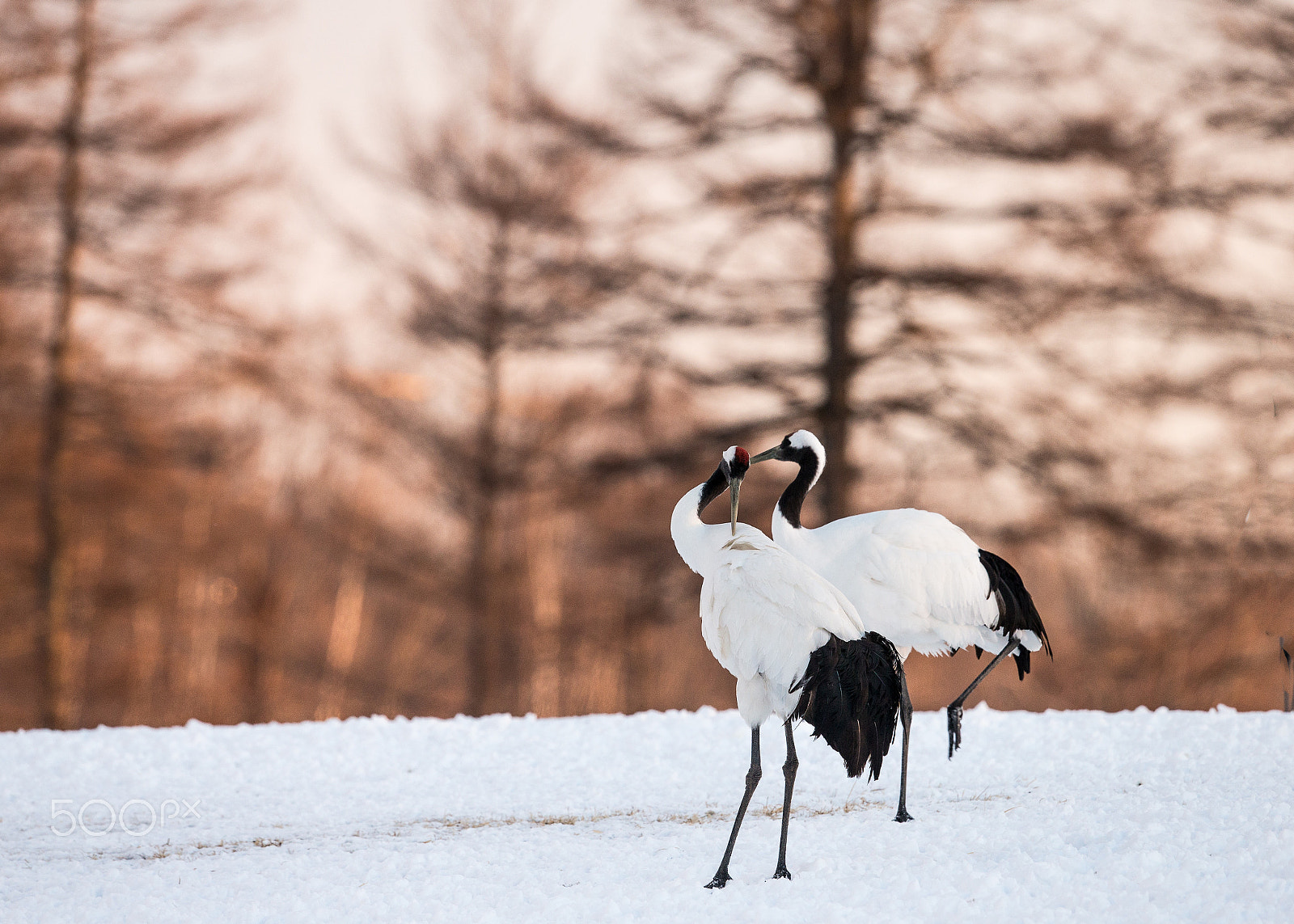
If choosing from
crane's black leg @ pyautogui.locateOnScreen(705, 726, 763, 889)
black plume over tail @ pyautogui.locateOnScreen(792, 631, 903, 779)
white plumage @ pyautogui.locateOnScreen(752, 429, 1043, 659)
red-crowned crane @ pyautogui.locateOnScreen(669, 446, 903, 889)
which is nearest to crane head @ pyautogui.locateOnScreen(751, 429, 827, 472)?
white plumage @ pyautogui.locateOnScreen(752, 429, 1043, 659)

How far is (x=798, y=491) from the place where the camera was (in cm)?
795

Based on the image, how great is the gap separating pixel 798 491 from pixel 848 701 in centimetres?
258

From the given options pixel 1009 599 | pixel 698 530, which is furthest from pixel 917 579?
pixel 698 530

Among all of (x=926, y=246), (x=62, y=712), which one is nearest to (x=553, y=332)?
(x=926, y=246)

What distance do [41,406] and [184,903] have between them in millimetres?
11952

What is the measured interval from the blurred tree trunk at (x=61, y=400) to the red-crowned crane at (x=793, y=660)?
1246 centimetres

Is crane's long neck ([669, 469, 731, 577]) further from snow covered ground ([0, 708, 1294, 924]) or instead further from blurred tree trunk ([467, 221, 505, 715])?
blurred tree trunk ([467, 221, 505, 715])

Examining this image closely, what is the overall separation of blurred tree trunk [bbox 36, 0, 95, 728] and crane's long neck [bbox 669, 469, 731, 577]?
11.4 meters

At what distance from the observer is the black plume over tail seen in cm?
548

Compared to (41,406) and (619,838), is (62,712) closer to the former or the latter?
(41,406)

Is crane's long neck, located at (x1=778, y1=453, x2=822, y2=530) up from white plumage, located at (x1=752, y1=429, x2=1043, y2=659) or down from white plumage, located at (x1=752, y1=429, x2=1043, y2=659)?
up

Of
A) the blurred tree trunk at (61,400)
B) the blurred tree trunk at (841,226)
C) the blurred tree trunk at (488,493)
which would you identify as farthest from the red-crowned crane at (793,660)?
the blurred tree trunk at (61,400)

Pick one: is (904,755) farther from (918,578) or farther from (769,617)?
(769,617)

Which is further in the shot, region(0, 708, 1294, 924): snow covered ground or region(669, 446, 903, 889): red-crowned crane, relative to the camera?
region(669, 446, 903, 889): red-crowned crane
